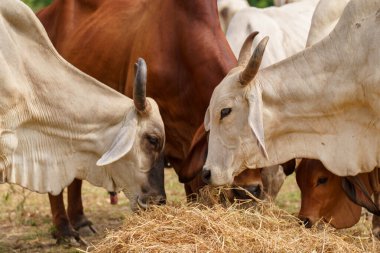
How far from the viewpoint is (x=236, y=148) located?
6.28 metres

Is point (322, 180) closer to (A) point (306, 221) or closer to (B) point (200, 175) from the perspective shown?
(A) point (306, 221)

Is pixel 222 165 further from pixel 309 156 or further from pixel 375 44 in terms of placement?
pixel 375 44

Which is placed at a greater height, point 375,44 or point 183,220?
point 375,44

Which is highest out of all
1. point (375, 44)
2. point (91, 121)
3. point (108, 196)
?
point (375, 44)

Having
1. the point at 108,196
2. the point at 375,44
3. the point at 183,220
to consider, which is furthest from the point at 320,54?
the point at 108,196

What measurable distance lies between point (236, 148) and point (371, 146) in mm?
756

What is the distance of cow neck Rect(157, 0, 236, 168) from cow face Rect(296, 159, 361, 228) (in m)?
0.77

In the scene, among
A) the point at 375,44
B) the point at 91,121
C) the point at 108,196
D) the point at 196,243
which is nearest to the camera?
the point at 196,243

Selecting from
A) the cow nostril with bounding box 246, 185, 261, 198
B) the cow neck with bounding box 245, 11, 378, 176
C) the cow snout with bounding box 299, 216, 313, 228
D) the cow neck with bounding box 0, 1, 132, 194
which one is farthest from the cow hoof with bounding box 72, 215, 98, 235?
the cow neck with bounding box 245, 11, 378, 176

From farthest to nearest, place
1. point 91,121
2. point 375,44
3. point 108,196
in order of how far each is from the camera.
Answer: point 108,196 → point 91,121 → point 375,44

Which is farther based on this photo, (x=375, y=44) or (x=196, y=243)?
(x=375, y=44)

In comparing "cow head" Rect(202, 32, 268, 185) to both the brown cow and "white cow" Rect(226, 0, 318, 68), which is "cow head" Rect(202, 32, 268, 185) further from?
"white cow" Rect(226, 0, 318, 68)

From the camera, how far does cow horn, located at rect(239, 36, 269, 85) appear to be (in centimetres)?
605

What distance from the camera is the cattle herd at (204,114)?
20.5 feet
